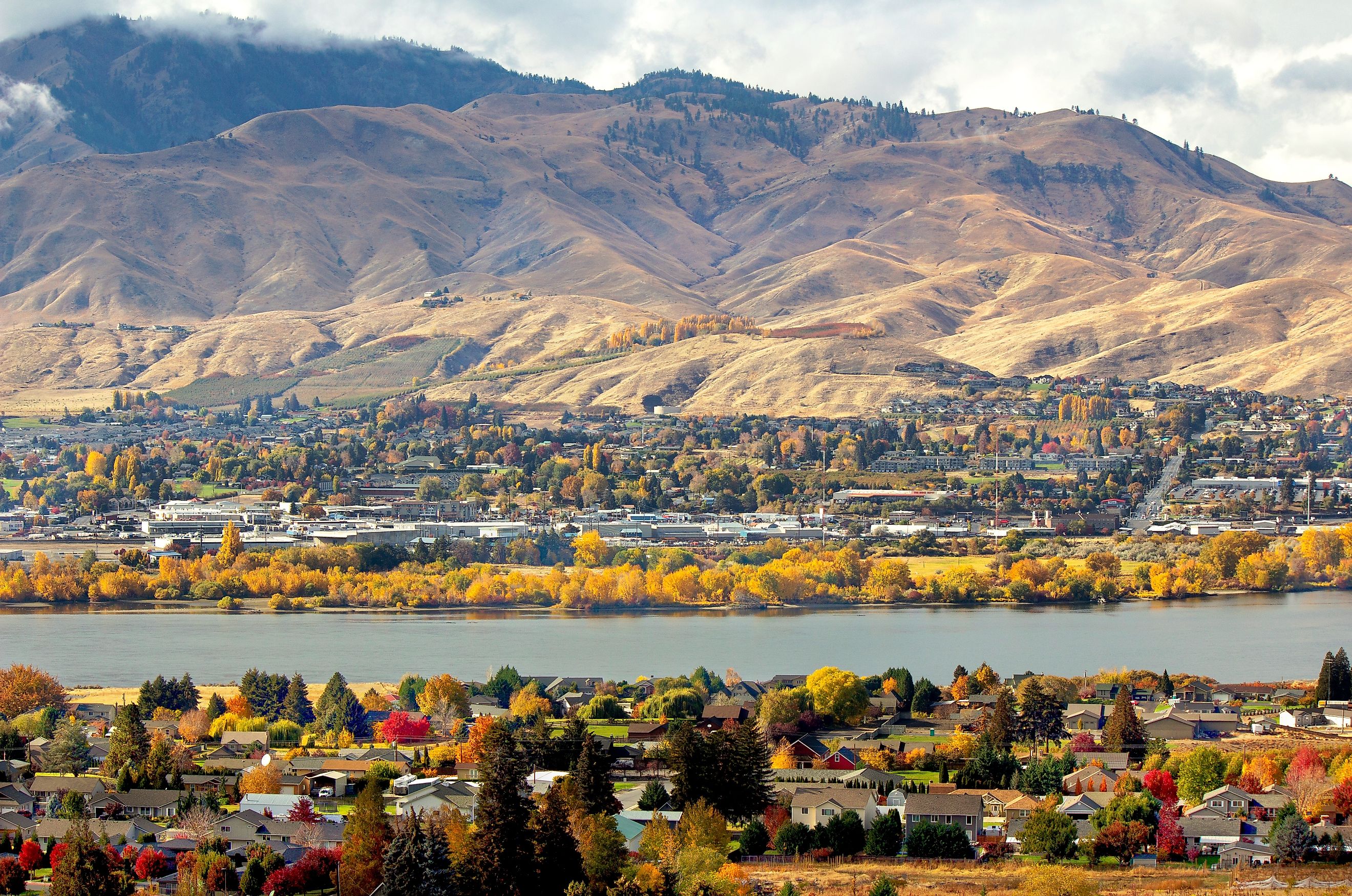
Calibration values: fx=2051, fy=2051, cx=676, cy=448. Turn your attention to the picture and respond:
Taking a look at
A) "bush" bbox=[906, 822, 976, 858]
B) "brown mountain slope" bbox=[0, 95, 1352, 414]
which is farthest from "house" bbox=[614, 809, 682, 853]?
"brown mountain slope" bbox=[0, 95, 1352, 414]

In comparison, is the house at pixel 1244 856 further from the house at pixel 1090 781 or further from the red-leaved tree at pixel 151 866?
the red-leaved tree at pixel 151 866

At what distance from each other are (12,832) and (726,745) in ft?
25.8

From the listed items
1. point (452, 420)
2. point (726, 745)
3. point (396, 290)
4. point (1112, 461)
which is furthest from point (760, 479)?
point (396, 290)

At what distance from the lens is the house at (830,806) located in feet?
74.5

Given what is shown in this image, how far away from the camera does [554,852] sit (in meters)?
19.9

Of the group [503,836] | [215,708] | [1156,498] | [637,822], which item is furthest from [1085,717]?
[1156,498]

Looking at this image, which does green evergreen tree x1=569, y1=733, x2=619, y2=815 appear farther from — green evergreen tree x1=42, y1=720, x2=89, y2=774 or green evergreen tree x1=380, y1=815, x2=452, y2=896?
green evergreen tree x1=42, y1=720, x2=89, y2=774

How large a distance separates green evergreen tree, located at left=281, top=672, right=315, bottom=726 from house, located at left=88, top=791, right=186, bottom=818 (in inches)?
232

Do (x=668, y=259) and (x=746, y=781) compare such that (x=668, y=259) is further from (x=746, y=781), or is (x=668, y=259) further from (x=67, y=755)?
(x=746, y=781)

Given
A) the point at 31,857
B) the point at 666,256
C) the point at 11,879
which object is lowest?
the point at 11,879

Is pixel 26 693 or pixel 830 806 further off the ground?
pixel 26 693

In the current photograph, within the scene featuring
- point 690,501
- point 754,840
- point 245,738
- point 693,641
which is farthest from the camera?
point 690,501

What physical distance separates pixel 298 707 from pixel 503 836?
10925 millimetres

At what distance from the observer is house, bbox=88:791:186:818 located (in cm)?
2306
